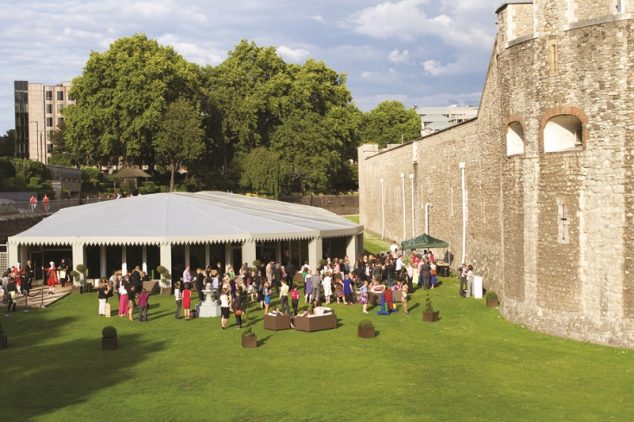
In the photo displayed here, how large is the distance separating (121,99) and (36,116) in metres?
58.4

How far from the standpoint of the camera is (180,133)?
61.2m

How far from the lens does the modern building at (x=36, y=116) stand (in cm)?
11194

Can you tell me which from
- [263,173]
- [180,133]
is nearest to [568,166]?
[180,133]

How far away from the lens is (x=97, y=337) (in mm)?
21062

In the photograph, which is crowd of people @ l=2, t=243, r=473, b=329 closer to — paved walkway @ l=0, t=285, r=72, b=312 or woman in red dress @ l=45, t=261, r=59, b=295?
woman in red dress @ l=45, t=261, r=59, b=295

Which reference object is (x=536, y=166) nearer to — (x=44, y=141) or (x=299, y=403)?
(x=299, y=403)

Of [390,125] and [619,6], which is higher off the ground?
[390,125]

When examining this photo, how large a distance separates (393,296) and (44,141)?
324 ft

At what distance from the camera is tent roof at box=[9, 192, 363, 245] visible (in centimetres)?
2950

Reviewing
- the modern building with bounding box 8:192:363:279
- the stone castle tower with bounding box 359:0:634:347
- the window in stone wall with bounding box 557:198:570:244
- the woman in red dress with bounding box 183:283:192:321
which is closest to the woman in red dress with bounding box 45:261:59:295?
the modern building with bounding box 8:192:363:279

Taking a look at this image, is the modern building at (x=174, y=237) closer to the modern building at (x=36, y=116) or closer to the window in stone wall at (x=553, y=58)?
the window in stone wall at (x=553, y=58)

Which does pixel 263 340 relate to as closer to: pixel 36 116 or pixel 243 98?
pixel 243 98

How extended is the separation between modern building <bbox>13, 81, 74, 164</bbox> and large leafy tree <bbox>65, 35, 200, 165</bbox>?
5034cm

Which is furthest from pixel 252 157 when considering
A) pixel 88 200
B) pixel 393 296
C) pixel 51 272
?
pixel 393 296
